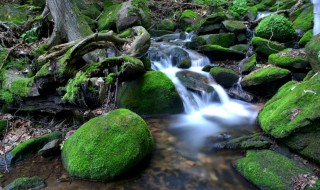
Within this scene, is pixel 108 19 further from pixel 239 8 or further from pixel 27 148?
pixel 27 148

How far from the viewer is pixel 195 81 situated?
8531 mm

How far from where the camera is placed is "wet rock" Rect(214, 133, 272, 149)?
4.90 m

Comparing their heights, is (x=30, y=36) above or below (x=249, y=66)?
above

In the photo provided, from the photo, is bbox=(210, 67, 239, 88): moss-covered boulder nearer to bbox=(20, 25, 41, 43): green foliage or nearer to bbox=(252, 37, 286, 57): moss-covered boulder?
bbox=(252, 37, 286, 57): moss-covered boulder

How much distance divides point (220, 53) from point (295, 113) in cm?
541

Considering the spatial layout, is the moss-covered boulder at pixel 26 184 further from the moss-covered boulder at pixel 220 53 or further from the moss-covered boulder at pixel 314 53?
the moss-covered boulder at pixel 220 53

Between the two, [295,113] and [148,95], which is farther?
[148,95]

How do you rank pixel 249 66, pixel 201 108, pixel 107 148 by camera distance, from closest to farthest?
pixel 107 148 → pixel 201 108 → pixel 249 66

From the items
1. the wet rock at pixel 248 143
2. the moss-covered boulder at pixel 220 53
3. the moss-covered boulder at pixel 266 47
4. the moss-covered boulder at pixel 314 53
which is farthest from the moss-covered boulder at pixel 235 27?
the wet rock at pixel 248 143

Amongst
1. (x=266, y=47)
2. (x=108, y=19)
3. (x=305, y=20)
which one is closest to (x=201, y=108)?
(x=266, y=47)

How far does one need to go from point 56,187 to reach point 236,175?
3009 millimetres

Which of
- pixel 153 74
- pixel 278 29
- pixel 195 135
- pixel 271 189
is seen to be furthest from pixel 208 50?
→ pixel 271 189

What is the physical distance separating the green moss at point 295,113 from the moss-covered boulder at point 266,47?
13.0ft

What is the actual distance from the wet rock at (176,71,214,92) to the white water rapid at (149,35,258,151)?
7cm
